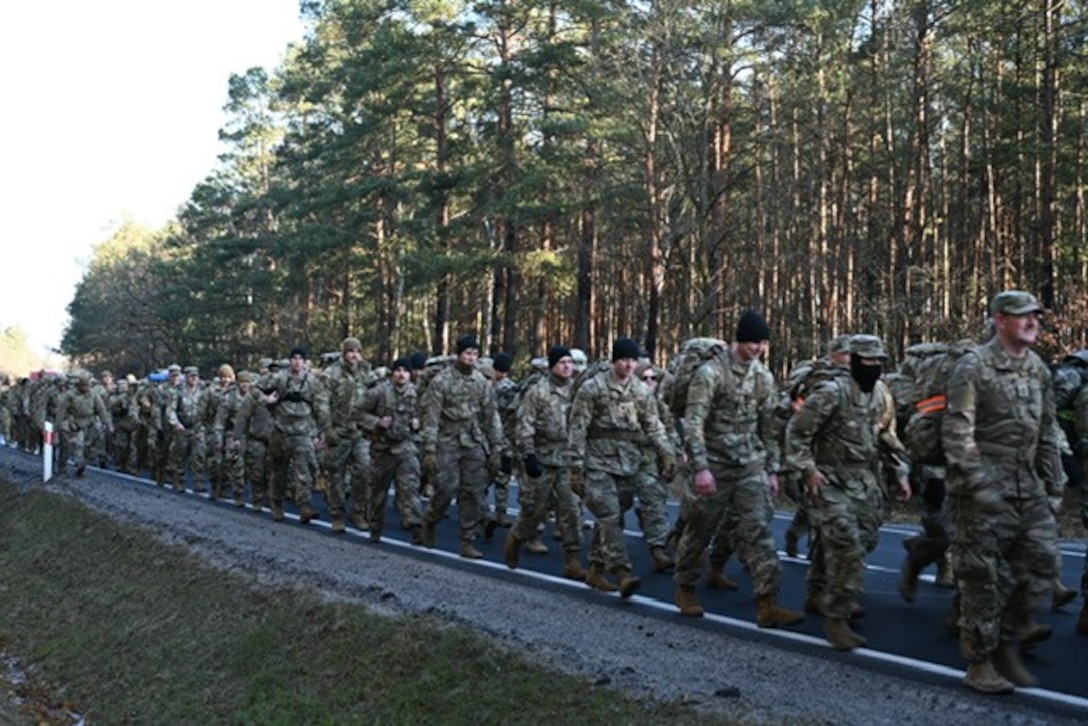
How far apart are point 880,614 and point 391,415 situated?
6.77 m

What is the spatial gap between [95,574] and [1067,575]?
11008 millimetres

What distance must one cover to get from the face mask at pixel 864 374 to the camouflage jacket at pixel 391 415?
258 inches

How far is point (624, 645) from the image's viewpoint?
8.05 m

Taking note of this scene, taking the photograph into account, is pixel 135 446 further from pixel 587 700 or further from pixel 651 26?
pixel 587 700

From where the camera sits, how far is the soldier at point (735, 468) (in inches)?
333

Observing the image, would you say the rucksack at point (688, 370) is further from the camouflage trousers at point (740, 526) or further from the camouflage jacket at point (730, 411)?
the camouflage trousers at point (740, 526)

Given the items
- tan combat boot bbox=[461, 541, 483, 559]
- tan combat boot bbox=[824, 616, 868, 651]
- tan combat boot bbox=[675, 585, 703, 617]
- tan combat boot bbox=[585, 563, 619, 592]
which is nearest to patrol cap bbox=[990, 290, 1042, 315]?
tan combat boot bbox=[824, 616, 868, 651]

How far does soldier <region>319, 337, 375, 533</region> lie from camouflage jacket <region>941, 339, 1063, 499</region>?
29.5ft

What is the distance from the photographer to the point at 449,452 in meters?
12.7

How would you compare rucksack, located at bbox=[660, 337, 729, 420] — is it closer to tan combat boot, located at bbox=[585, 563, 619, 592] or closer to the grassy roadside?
tan combat boot, located at bbox=[585, 563, 619, 592]

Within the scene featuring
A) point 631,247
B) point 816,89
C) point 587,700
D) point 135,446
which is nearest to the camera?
point 587,700

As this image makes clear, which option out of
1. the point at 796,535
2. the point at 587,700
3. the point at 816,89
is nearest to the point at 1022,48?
the point at 816,89

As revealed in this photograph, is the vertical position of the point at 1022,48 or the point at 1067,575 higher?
the point at 1022,48

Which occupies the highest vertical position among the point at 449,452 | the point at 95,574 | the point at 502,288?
the point at 502,288
